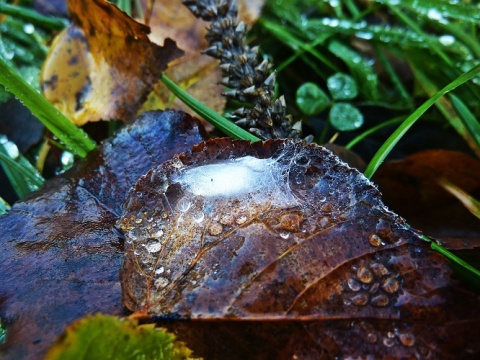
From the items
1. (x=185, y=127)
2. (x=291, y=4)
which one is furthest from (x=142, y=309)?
(x=291, y=4)

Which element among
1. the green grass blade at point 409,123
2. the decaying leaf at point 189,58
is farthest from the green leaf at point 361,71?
the green grass blade at point 409,123

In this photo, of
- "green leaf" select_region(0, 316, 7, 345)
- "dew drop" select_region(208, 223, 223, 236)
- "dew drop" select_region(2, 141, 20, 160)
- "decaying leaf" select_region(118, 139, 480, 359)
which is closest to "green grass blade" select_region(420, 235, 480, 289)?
"decaying leaf" select_region(118, 139, 480, 359)

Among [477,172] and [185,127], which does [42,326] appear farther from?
[477,172]

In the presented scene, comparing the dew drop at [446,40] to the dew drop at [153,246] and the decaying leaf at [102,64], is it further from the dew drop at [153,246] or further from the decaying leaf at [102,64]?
the dew drop at [153,246]

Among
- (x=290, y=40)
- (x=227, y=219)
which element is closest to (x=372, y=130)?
(x=290, y=40)

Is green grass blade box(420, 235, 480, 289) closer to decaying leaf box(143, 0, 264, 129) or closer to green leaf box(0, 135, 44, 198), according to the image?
decaying leaf box(143, 0, 264, 129)

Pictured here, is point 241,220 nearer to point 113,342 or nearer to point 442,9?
point 113,342
